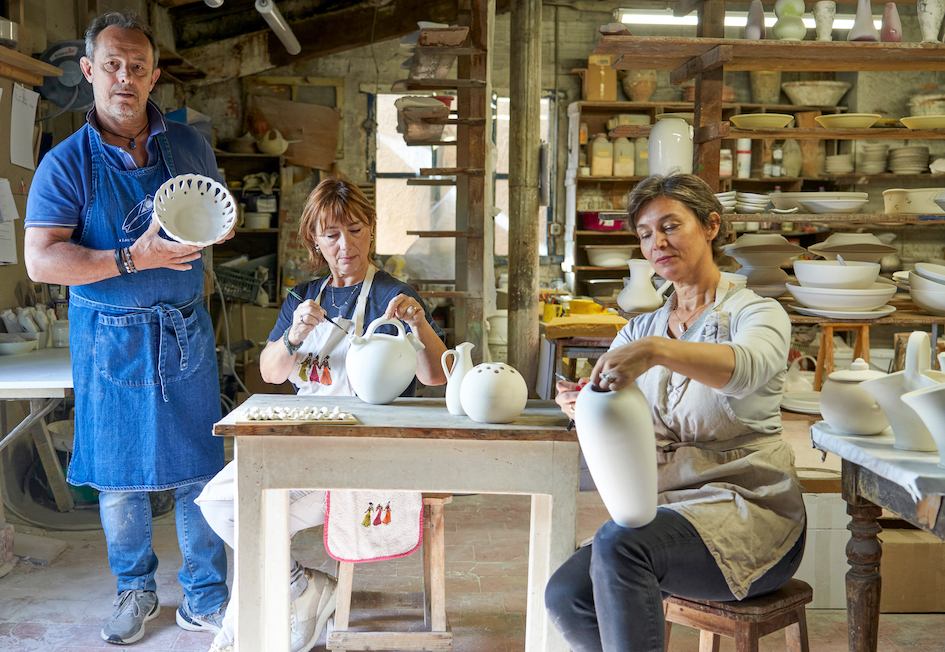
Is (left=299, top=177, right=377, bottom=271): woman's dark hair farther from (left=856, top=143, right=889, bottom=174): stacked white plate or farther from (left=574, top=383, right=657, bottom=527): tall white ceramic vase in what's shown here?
(left=856, top=143, right=889, bottom=174): stacked white plate

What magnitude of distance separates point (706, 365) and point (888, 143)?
270 inches

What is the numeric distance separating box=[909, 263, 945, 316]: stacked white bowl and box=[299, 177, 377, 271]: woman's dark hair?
2245 millimetres

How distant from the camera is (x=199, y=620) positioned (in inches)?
101

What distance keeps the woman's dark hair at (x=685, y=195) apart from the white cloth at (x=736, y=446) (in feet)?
0.57

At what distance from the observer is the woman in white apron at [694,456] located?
1.59 metres

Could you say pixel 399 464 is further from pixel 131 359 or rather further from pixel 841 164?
pixel 841 164

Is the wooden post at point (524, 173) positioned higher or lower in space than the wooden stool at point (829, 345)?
higher

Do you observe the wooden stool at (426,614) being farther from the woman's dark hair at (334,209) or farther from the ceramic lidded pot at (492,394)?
the woman's dark hair at (334,209)

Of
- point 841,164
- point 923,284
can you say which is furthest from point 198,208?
point 841,164

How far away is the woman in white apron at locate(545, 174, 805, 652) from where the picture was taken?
159 cm

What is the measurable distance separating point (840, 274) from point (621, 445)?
1950 millimetres

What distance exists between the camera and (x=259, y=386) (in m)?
6.61

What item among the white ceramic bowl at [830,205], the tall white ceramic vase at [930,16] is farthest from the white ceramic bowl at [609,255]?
the tall white ceramic vase at [930,16]

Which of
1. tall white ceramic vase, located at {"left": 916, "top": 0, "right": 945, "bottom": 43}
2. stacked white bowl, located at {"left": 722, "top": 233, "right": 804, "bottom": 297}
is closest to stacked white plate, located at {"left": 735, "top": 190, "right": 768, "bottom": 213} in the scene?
stacked white bowl, located at {"left": 722, "top": 233, "right": 804, "bottom": 297}
